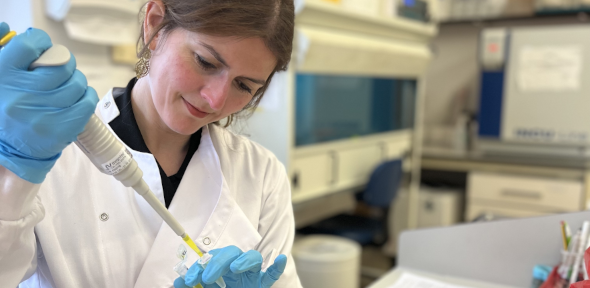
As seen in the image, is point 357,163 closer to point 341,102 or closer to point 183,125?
point 341,102

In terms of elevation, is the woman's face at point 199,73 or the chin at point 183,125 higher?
the woman's face at point 199,73

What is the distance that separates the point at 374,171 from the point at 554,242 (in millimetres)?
1362

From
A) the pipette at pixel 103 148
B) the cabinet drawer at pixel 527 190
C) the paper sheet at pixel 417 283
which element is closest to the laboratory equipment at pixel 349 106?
the cabinet drawer at pixel 527 190

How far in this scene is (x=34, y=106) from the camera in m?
0.55

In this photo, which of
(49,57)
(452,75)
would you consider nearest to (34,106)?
(49,57)

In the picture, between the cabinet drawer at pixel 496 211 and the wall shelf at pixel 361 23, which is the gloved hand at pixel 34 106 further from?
the cabinet drawer at pixel 496 211

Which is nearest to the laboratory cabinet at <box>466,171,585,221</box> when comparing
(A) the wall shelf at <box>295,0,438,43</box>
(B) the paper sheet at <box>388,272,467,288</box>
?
(A) the wall shelf at <box>295,0,438,43</box>

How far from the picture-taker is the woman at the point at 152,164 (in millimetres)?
554

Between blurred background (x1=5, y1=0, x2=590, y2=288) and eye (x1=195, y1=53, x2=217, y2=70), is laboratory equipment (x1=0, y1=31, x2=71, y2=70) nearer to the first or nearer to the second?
eye (x1=195, y1=53, x2=217, y2=70)

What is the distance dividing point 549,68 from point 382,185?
123 centimetres

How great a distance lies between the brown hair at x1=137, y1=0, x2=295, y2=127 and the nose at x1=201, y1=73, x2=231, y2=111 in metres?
0.07

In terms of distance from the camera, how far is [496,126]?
281 cm

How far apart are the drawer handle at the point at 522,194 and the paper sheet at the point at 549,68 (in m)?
0.60

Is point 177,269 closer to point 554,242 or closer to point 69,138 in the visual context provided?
point 69,138
